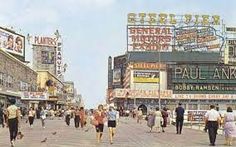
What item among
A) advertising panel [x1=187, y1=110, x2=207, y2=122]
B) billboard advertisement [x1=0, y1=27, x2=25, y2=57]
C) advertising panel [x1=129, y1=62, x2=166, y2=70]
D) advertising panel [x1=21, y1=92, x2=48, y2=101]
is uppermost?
billboard advertisement [x1=0, y1=27, x2=25, y2=57]

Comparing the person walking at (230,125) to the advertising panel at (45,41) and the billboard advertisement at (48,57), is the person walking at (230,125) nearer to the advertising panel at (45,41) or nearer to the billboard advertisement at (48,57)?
the billboard advertisement at (48,57)

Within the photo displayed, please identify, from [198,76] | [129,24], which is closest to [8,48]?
[129,24]

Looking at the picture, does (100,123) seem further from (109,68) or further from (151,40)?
(109,68)

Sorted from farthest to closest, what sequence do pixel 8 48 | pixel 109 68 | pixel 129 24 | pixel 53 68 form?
pixel 109 68, pixel 53 68, pixel 129 24, pixel 8 48

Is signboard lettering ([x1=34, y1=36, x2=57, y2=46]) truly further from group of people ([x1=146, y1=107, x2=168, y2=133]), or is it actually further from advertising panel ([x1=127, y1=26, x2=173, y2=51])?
group of people ([x1=146, y1=107, x2=168, y2=133])

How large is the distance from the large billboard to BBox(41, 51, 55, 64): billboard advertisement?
162 feet

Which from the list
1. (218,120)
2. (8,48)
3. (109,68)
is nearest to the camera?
(218,120)

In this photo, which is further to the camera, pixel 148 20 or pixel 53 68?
pixel 53 68

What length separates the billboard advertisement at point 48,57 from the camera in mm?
160913

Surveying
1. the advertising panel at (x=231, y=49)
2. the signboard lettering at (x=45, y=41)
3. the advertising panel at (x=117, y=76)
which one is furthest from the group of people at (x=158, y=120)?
the signboard lettering at (x=45, y=41)

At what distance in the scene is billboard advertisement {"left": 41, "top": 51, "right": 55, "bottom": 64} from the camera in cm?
16091

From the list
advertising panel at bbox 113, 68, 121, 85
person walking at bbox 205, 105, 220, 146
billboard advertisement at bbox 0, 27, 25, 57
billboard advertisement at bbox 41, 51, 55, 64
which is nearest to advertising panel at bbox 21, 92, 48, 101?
billboard advertisement at bbox 0, 27, 25, 57

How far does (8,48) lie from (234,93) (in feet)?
153

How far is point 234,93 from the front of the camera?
119188 mm
